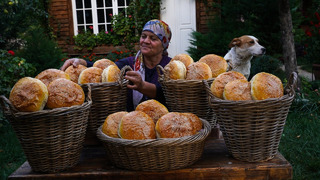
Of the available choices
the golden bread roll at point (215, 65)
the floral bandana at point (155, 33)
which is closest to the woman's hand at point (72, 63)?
the floral bandana at point (155, 33)

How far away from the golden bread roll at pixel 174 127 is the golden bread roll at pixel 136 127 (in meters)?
0.04

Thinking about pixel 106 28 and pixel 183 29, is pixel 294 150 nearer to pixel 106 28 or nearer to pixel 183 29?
pixel 183 29

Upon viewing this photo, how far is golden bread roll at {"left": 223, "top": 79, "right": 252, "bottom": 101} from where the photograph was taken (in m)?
1.60

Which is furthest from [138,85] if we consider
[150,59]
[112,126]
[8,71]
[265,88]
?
[8,71]

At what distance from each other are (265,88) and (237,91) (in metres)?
0.14

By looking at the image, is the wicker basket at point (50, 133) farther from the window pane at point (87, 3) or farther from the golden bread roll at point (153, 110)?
the window pane at point (87, 3)

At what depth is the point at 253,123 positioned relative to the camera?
1.60 m

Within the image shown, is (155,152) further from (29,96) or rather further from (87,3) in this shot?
(87,3)

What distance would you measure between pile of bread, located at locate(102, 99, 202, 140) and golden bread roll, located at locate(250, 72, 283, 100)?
0.35m

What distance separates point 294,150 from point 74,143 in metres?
2.52

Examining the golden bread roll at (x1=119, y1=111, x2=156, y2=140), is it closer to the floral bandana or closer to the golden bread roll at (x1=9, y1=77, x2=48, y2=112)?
the golden bread roll at (x1=9, y1=77, x2=48, y2=112)

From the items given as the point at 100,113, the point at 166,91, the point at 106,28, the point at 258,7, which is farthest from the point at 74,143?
the point at 106,28

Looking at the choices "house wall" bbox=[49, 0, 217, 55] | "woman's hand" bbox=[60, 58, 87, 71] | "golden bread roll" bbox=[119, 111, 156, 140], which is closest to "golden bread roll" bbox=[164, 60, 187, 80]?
"golden bread roll" bbox=[119, 111, 156, 140]

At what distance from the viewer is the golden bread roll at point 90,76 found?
200cm
